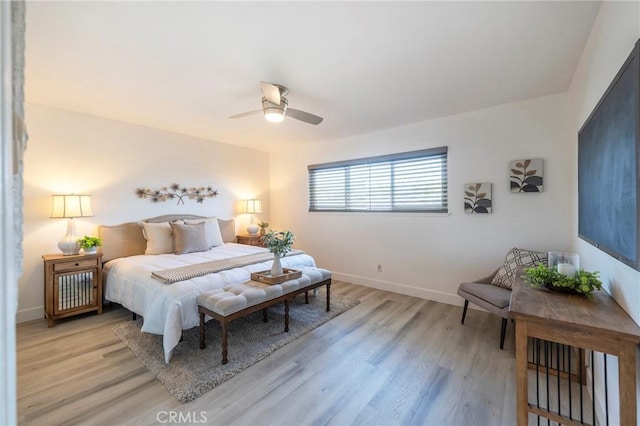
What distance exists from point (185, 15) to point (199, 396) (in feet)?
8.17

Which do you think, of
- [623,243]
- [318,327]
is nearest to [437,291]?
[318,327]

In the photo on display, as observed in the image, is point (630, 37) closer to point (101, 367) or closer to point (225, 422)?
point (225, 422)

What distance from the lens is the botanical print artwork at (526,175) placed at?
9.84 ft

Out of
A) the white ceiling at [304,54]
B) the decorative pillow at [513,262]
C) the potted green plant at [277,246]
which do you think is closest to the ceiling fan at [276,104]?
the white ceiling at [304,54]

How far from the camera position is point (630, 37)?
1.28 m

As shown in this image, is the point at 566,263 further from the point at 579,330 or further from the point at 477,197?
the point at 477,197

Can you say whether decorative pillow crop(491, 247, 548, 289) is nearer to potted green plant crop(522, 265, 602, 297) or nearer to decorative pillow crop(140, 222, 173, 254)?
potted green plant crop(522, 265, 602, 297)

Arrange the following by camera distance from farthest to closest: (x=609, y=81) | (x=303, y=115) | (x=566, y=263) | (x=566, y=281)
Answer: (x=303, y=115) → (x=566, y=263) → (x=566, y=281) → (x=609, y=81)

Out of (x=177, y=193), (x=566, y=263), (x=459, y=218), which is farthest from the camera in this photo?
(x=177, y=193)

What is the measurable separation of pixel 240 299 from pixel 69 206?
8.00ft

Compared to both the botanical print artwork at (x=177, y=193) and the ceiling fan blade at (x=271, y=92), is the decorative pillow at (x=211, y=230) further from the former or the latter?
the ceiling fan blade at (x=271, y=92)

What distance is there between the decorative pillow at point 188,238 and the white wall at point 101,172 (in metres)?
0.59

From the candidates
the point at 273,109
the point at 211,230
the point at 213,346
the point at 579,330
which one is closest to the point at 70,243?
the point at 211,230

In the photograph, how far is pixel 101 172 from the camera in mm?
3625
